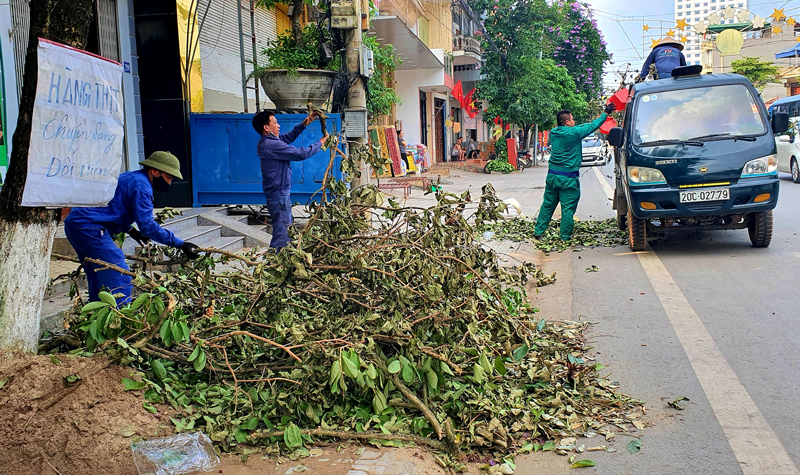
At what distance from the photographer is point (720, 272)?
7.25m

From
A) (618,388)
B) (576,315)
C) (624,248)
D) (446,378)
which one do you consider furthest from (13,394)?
(624,248)

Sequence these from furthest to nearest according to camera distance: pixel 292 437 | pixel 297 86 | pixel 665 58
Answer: pixel 665 58
pixel 297 86
pixel 292 437

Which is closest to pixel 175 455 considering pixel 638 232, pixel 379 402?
pixel 379 402

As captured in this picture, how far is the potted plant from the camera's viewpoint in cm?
1042

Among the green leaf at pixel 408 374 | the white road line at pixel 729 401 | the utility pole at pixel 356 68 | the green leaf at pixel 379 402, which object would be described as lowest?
the white road line at pixel 729 401

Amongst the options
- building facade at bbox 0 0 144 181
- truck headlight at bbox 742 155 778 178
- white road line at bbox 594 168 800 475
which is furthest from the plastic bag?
truck headlight at bbox 742 155 778 178

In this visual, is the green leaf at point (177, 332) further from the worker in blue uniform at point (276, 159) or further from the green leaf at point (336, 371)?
the worker in blue uniform at point (276, 159)

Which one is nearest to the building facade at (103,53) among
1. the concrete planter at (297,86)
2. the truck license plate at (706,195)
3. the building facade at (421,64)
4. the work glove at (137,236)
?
the concrete planter at (297,86)

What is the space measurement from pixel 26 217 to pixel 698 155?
7.03m

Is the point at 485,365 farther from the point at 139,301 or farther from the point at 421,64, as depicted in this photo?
the point at 421,64

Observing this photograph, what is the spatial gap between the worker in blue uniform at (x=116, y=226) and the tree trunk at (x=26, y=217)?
1071mm

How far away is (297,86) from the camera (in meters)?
10.5

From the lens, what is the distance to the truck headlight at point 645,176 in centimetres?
796

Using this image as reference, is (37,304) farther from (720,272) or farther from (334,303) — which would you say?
(720,272)
